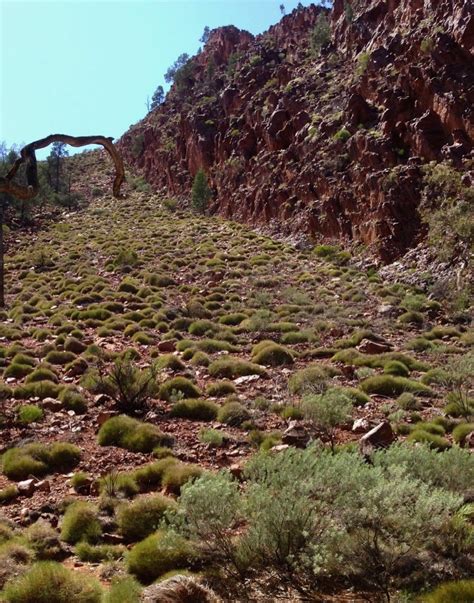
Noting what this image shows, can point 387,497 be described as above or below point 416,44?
below

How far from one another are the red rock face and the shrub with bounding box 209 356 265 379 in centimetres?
1628

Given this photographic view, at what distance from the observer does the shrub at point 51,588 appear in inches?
189

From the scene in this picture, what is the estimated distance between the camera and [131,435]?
9414 mm

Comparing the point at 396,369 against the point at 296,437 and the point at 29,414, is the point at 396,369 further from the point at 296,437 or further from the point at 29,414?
the point at 29,414

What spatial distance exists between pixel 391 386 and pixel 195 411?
4527 mm

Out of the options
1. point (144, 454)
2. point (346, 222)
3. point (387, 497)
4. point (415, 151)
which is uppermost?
point (415, 151)

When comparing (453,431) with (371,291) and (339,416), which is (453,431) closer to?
(339,416)

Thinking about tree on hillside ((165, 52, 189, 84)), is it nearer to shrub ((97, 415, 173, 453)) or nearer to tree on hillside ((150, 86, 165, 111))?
tree on hillside ((150, 86, 165, 111))

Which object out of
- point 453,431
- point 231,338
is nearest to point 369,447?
point 453,431

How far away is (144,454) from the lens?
904 cm

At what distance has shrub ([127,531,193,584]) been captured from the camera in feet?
17.7

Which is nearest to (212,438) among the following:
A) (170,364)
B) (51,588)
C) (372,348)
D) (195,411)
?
(195,411)

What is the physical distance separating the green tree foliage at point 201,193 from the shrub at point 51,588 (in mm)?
Answer: 46983

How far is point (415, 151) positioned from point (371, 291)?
1021 cm
